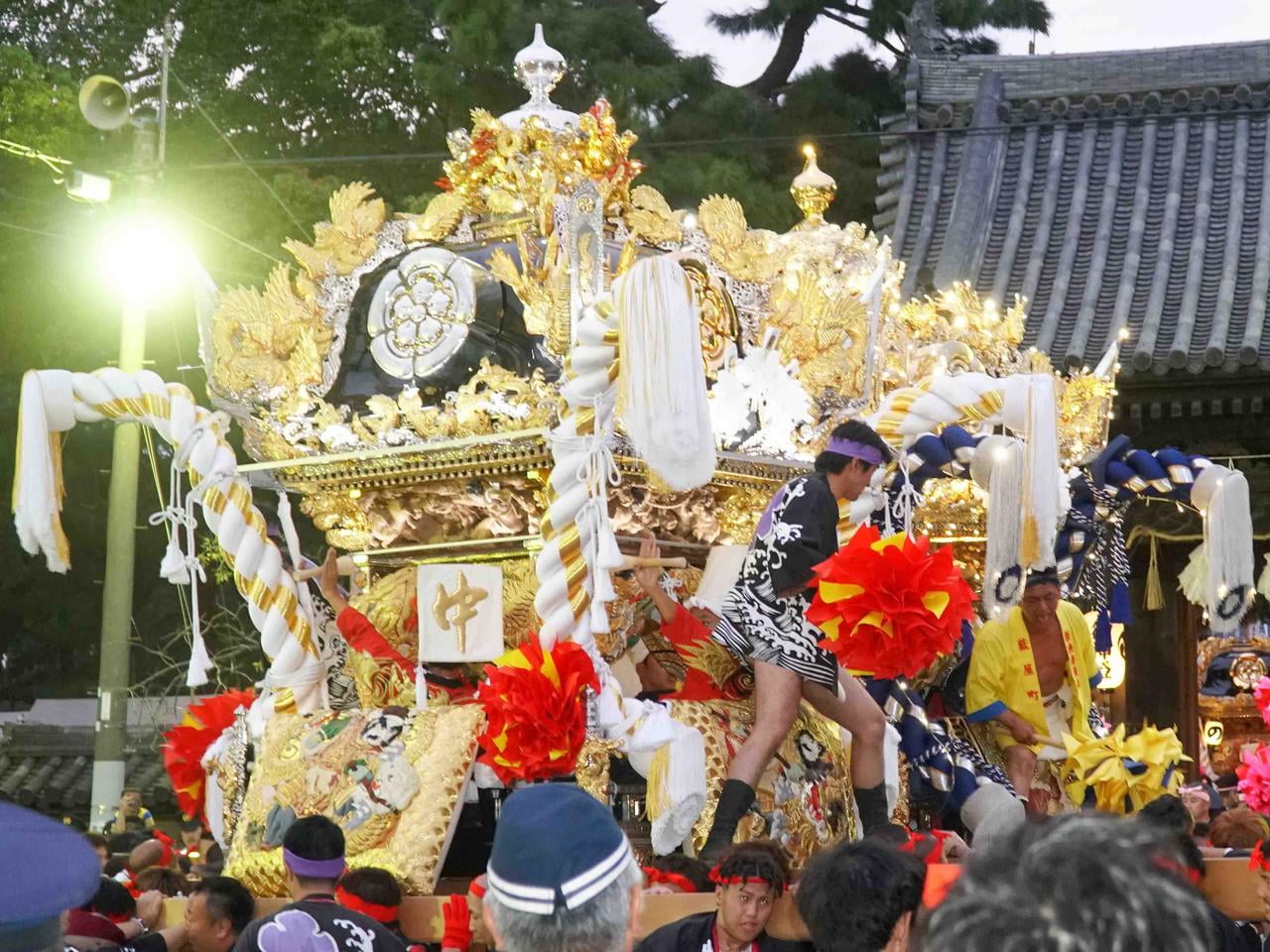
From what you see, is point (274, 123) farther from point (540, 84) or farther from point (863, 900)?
point (863, 900)

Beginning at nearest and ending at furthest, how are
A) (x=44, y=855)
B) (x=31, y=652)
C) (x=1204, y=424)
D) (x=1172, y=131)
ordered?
(x=44, y=855)
(x=1204, y=424)
(x=1172, y=131)
(x=31, y=652)

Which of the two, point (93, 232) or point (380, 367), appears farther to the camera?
point (93, 232)

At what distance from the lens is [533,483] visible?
6719 millimetres

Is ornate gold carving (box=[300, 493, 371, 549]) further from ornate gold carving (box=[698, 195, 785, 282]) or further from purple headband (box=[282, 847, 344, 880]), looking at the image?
purple headband (box=[282, 847, 344, 880])

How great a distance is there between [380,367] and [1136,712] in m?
5.89

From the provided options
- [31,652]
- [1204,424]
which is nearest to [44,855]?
[1204,424]

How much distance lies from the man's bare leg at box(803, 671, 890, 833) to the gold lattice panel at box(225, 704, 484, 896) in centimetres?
113

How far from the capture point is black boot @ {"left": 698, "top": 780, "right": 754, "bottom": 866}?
227 inches

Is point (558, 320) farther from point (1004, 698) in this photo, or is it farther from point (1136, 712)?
point (1136, 712)

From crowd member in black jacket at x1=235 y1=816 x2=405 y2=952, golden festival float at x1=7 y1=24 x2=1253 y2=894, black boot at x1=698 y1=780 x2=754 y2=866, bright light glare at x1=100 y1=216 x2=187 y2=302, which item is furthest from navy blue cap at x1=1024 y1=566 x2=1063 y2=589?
bright light glare at x1=100 y1=216 x2=187 y2=302

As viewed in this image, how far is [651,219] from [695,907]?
294 centimetres

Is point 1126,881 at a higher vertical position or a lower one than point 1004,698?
higher

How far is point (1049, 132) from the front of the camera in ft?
45.3

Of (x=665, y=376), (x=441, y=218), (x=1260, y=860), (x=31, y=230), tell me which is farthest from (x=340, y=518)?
(x=31, y=230)
